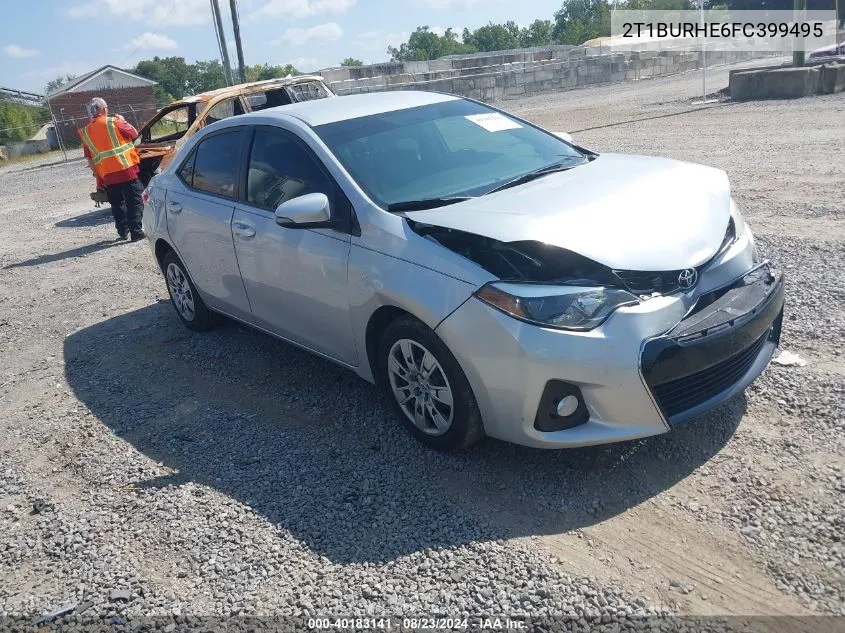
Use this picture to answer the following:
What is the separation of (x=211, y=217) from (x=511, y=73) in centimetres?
2872

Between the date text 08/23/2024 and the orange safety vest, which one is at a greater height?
the orange safety vest

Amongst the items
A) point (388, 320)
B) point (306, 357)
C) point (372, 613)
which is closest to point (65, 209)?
point (306, 357)

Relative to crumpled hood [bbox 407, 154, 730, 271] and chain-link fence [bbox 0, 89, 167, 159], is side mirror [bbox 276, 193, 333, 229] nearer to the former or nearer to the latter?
crumpled hood [bbox 407, 154, 730, 271]

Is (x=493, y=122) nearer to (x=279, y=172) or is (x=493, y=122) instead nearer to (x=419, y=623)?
(x=279, y=172)

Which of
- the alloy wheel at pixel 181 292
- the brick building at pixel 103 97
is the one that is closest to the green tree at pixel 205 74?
the brick building at pixel 103 97

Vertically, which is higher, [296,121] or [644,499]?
[296,121]

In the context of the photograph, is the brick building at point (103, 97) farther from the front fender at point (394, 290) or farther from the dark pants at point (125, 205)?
the front fender at point (394, 290)

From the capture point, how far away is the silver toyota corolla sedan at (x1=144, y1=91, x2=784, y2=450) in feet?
11.2

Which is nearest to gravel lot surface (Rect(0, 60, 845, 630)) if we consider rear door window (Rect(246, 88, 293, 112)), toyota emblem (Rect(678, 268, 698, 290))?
toyota emblem (Rect(678, 268, 698, 290))

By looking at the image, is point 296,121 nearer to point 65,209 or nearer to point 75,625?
point 75,625

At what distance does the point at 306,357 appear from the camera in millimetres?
5688

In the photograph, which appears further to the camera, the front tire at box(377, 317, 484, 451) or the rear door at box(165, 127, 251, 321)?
the rear door at box(165, 127, 251, 321)

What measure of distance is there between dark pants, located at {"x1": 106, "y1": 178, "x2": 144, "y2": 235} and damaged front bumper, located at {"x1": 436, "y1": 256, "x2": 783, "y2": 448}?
28.3 ft

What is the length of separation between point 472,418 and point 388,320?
724 millimetres
